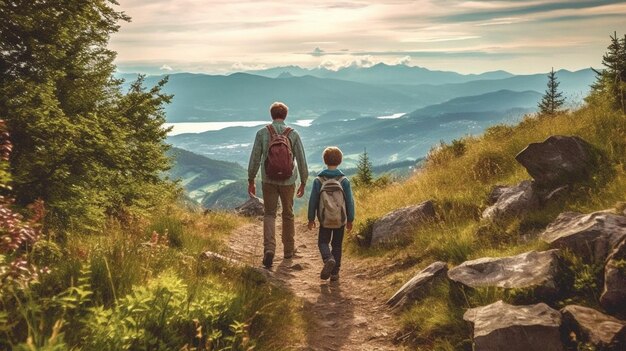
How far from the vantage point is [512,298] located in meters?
4.66

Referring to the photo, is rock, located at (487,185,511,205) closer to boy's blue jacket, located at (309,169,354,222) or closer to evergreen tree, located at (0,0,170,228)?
boy's blue jacket, located at (309,169,354,222)

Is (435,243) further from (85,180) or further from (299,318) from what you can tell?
(85,180)

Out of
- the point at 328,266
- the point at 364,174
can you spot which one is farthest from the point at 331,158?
the point at 364,174

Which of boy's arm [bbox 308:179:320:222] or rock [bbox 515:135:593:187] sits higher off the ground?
rock [bbox 515:135:593:187]

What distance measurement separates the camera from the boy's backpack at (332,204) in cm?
757

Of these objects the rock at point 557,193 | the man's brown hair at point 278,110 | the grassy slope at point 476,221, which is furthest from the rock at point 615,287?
the man's brown hair at point 278,110

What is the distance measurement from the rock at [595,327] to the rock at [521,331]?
0.12 meters

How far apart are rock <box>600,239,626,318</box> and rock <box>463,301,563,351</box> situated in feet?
1.54

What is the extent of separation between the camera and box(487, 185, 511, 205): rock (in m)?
8.63

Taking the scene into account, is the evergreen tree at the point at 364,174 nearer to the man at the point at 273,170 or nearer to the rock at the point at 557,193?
the man at the point at 273,170

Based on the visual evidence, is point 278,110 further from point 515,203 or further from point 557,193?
point 557,193

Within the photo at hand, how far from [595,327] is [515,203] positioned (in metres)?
3.83

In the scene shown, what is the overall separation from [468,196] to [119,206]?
7381 mm

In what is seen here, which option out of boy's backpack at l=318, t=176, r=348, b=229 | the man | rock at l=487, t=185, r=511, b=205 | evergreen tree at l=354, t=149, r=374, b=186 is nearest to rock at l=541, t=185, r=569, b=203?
rock at l=487, t=185, r=511, b=205
